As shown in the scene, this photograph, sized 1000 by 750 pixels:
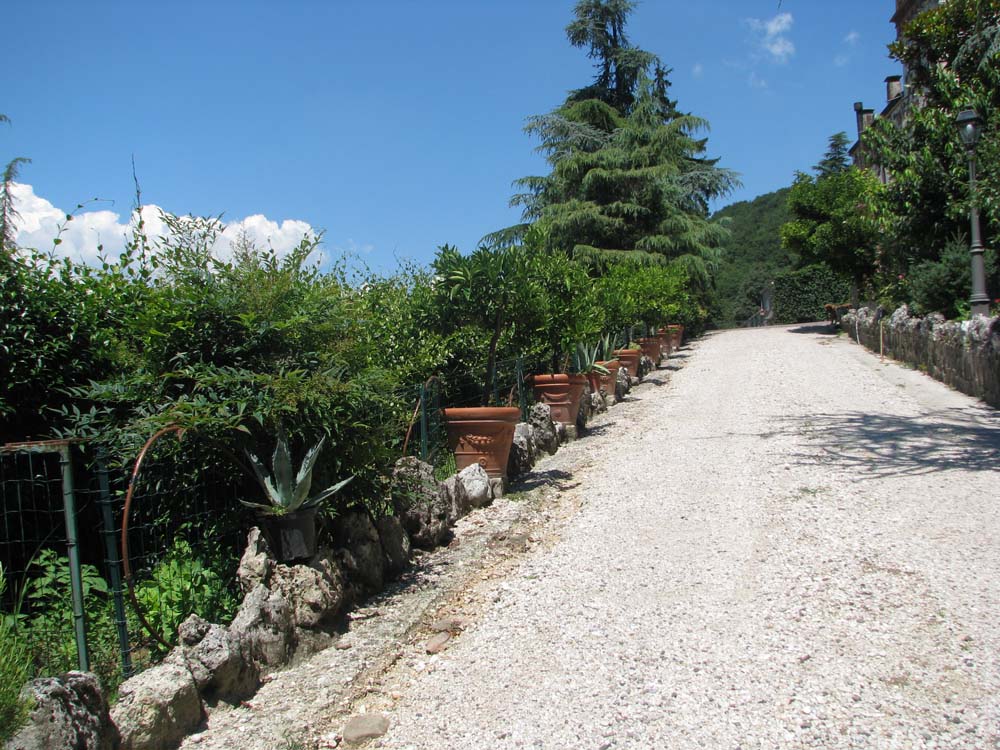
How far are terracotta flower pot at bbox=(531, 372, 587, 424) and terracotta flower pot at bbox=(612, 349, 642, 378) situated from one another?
636 cm

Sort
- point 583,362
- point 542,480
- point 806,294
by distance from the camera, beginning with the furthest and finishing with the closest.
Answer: point 806,294 < point 583,362 < point 542,480

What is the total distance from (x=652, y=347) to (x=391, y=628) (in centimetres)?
1786

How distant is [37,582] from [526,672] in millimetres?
2548

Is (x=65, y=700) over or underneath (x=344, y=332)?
underneath

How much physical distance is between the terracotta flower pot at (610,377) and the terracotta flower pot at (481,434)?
6.83 meters

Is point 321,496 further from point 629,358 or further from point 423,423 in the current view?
point 629,358

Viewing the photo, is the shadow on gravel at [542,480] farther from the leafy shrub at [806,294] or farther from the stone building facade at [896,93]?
the leafy shrub at [806,294]

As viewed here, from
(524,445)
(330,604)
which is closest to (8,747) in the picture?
(330,604)

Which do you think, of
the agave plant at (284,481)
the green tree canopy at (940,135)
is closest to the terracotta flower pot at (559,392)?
the agave plant at (284,481)

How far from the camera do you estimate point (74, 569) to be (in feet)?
11.6

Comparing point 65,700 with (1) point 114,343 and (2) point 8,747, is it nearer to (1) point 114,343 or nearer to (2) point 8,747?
(2) point 8,747

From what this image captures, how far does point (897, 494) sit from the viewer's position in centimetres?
719

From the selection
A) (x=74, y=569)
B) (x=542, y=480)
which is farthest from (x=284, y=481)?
(x=542, y=480)

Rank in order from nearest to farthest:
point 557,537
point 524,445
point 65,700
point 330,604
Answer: point 65,700 < point 330,604 < point 557,537 < point 524,445
